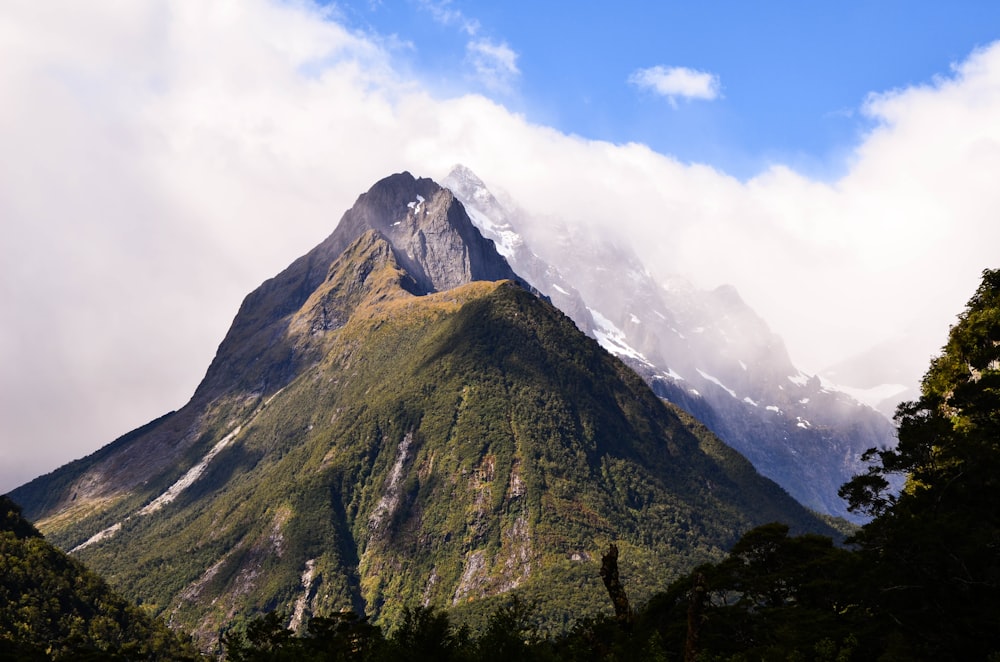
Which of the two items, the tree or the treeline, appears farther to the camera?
the treeline

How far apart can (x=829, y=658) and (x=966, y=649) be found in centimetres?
1449

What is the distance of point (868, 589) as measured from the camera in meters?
71.4

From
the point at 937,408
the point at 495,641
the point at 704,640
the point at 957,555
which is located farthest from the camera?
the point at 937,408

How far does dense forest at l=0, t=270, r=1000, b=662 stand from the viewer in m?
63.2

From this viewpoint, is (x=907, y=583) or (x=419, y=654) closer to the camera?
(x=907, y=583)

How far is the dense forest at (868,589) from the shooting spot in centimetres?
6325

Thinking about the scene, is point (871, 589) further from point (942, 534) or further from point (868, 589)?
point (942, 534)

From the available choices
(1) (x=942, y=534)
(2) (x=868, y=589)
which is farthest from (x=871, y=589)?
(1) (x=942, y=534)

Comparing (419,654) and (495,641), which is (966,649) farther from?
(419,654)

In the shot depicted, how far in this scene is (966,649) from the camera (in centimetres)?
5950

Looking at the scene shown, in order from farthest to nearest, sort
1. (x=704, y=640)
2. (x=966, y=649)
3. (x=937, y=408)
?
(x=937, y=408)
(x=704, y=640)
(x=966, y=649)

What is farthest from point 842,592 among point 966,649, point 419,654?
point 419,654

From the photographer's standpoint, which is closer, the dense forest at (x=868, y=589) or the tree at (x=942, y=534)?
the tree at (x=942, y=534)

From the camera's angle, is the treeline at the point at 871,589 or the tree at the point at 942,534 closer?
the tree at the point at 942,534
